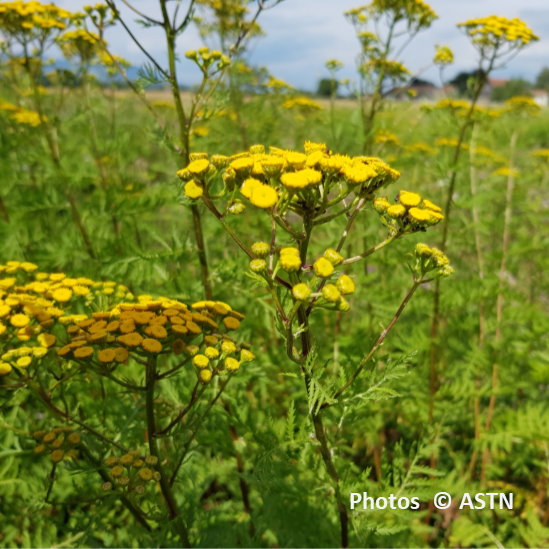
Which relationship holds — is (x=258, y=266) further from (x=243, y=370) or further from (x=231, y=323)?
(x=243, y=370)

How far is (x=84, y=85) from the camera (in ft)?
13.5

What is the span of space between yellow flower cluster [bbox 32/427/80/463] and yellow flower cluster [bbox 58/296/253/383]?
0.97 ft

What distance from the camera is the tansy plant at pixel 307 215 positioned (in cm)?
126

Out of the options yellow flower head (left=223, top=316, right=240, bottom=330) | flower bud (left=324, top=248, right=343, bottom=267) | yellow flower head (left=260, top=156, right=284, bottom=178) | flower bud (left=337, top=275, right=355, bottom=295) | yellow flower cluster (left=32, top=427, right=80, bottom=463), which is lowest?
yellow flower cluster (left=32, top=427, right=80, bottom=463)

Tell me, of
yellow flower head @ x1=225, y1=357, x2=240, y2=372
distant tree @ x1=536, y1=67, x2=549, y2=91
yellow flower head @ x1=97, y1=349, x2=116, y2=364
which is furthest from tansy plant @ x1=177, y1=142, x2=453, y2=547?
distant tree @ x1=536, y1=67, x2=549, y2=91

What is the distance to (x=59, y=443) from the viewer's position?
5.03ft

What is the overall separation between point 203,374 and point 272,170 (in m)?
0.84

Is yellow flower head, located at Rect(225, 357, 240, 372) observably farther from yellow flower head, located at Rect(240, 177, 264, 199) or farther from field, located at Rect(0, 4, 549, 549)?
yellow flower head, located at Rect(240, 177, 264, 199)

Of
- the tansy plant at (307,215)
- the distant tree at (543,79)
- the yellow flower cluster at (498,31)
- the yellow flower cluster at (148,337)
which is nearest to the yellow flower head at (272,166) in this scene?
the tansy plant at (307,215)

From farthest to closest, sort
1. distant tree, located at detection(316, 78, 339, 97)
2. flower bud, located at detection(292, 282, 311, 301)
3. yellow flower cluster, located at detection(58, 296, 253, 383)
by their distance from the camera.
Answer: distant tree, located at detection(316, 78, 339, 97)
yellow flower cluster, located at detection(58, 296, 253, 383)
flower bud, located at detection(292, 282, 311, 301)

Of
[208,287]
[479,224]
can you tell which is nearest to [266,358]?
[208,287]

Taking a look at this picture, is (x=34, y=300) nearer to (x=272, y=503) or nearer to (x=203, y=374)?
(x=203, y=374)

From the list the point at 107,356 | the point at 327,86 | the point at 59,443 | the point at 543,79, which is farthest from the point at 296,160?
the point at 543,79

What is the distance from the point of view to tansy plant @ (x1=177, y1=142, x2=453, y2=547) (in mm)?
1265
